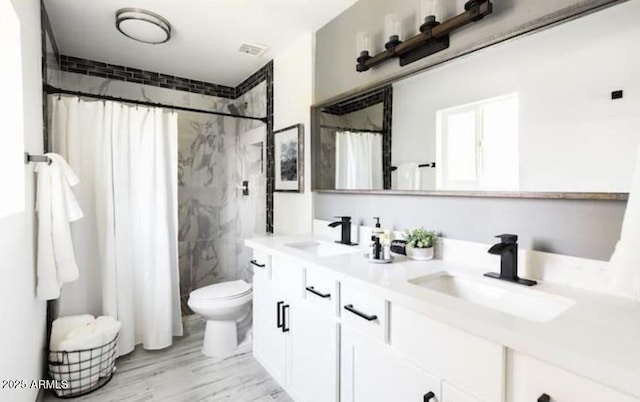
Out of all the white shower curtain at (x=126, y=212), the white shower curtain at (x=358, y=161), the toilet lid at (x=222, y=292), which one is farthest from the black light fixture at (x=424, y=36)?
the toilet lid at (x=222, y=292)

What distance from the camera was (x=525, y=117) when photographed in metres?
1.24

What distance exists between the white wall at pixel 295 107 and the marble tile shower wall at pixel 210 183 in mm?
333

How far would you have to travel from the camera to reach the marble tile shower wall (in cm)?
321

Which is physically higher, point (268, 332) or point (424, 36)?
point (424, 36)

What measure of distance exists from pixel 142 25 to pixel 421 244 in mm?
2285

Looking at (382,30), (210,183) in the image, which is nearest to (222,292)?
(210,183)

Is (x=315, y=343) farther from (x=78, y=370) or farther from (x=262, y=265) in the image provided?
(x=78, y=370)

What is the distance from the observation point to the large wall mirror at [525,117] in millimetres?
1025

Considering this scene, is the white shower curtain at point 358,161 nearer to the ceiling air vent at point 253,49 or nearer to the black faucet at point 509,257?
the black faucet at point 509,257

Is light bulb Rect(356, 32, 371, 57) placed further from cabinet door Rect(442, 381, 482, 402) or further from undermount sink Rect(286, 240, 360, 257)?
cabinet door Rect(442, 381, 482, 402)

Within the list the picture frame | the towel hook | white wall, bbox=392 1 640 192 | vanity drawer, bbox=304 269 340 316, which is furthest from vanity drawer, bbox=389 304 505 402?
the towel hook

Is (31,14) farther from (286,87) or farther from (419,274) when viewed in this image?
(419,274)

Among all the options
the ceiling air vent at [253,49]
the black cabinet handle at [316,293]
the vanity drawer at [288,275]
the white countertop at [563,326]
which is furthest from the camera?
the ceiling air vent at [253,49]

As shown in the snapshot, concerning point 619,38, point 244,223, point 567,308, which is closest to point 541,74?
point 619,38
